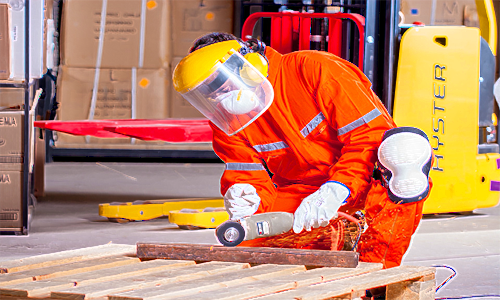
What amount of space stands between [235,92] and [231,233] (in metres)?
0.54

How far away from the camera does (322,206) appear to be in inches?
102

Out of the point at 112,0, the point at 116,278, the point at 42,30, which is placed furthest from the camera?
the point at 112,0

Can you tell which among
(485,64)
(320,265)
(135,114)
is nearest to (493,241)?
(485,64)

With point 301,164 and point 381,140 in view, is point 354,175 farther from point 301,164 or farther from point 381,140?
point 301,164

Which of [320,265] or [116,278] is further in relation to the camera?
[320,265]

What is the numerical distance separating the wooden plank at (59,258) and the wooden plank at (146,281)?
1.70 feet

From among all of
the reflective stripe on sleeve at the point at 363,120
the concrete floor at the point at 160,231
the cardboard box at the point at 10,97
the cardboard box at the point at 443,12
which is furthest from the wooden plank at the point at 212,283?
the cardboard box at the point at 443,12

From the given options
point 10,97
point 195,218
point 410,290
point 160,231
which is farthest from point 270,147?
point 10,97

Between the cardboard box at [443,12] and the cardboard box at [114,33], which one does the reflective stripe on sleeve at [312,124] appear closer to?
the cardboard box at [114,33]

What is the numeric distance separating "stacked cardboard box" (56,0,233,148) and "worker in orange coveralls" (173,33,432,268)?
6.01 m

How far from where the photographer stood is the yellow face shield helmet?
262 centimetres

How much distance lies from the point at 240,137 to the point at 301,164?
0.30 m

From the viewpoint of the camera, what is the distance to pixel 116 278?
2316 millimetres

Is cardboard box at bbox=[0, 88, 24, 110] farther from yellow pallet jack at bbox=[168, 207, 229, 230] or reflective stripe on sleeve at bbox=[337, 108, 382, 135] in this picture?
reflective stripe on sleeve at bbox=[337, 108, 382, 135]
